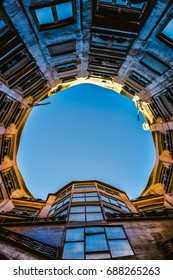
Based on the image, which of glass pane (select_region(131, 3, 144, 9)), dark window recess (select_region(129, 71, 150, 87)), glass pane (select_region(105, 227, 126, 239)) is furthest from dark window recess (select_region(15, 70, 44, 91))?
glass pane (select_region(105, 227, 126, 239))

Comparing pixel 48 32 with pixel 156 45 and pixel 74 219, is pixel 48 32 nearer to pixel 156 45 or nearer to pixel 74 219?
pixel 156 45

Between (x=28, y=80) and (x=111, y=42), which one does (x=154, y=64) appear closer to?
(x=111, y=42)

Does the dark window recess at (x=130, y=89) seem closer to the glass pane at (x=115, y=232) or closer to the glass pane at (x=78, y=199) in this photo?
the glass pane at (x=78, y=199)

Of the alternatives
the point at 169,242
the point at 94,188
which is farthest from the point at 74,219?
the point at 94,188

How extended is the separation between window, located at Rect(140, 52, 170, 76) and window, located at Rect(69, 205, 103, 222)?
10.2 m

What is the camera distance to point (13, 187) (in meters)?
24.7

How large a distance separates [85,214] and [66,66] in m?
10.9

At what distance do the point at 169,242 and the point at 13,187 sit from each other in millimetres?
18190

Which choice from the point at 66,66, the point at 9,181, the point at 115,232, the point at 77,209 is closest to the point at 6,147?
the point at 9,181

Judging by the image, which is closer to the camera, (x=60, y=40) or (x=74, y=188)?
(x=60, y=40)

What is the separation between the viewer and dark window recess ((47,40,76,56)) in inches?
518

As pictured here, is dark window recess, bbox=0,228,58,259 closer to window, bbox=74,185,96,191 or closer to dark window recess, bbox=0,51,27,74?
dark window recess, bbox=0,51,27,74

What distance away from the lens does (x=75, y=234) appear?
1277cm
